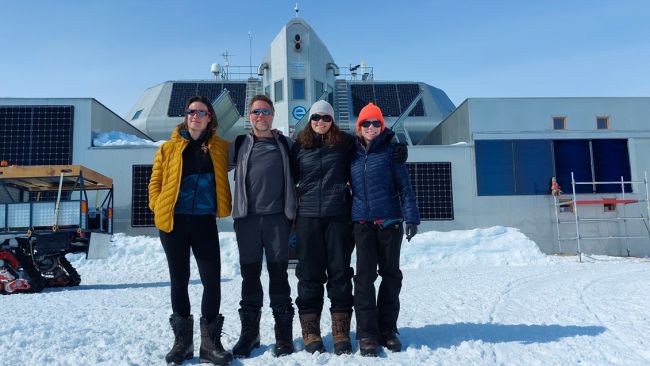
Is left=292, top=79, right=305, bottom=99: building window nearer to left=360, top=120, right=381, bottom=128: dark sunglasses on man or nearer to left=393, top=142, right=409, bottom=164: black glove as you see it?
left=360, top=120, right=381, bottom=128: dark sunglasses on man

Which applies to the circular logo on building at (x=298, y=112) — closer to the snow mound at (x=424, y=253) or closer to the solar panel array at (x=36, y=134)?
the snow mound at (x=424, y=253)

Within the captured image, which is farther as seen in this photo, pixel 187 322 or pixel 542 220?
pixel 542 220

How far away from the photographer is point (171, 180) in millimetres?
3314

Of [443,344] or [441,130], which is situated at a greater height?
[441,130]

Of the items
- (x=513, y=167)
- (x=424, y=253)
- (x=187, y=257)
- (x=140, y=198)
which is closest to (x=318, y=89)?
(x=513, y=167)

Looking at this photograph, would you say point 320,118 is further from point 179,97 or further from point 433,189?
point 179,97

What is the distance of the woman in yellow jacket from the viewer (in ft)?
10.6

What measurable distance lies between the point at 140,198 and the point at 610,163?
1550cm

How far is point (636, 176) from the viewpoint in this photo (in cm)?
1655

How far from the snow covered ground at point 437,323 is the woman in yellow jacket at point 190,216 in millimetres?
257

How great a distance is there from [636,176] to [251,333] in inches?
678

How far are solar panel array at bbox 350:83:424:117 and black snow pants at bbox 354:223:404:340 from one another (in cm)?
1917

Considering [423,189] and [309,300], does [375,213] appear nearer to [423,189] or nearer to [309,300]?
[309,300]

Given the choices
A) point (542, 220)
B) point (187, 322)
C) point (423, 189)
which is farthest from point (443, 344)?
point (542, 220)
